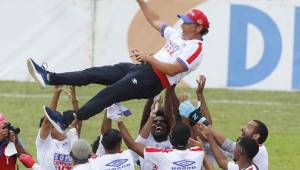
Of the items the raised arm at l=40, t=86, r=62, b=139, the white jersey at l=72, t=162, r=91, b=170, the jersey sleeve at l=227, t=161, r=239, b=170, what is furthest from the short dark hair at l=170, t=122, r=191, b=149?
the raised arm at l=40, t=86, r=62, b=139

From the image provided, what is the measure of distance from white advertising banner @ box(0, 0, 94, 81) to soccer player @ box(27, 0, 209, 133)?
464 inches

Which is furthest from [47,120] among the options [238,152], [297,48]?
[297,48]

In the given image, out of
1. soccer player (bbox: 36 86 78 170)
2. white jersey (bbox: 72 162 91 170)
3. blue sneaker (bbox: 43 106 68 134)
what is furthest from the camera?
soccer player (bbox: 36 86 78 170)

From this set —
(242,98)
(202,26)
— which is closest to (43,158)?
(202,26)

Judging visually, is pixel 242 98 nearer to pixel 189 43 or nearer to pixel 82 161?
pixel 189 43

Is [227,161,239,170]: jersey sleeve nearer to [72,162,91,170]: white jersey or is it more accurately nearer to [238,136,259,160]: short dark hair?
[238,136,259,160]: short dark hair

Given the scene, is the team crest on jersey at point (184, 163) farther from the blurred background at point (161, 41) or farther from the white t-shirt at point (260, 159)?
the blurred background at point (161, 41)

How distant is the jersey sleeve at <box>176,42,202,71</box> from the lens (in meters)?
14.3

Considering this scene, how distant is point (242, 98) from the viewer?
2606 cm

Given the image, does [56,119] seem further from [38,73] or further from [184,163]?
[184,163]

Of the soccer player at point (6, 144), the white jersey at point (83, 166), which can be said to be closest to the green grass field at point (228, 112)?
the soccer player at point (6, 144)

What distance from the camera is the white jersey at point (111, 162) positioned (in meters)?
13.0

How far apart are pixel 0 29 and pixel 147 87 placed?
41.5 ft

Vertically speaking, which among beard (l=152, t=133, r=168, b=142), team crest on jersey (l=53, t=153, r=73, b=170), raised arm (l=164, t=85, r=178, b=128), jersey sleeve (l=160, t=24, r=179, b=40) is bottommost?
team crest on jersey (l=53, t=153, r=73, b=170)
